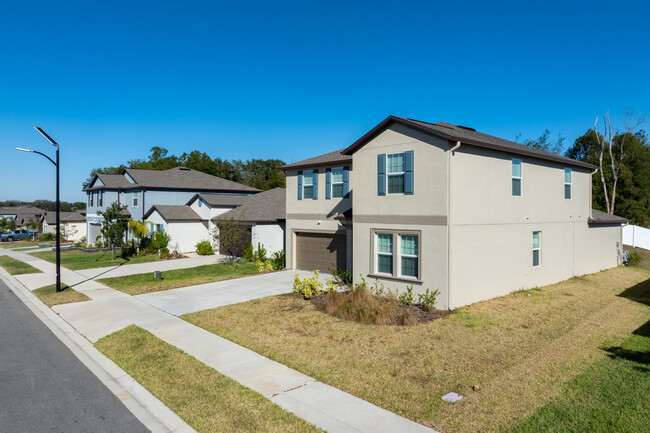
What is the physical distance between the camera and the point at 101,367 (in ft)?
27.9

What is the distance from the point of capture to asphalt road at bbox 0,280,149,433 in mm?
6043

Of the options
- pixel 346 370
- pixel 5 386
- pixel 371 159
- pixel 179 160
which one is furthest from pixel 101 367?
pixel 179 160

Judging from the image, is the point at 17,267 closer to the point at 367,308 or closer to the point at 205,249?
the point at 205,249

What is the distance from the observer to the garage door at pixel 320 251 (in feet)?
62.9

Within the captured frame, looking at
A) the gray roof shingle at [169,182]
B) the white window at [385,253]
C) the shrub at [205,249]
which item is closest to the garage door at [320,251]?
the white window at [385,253]

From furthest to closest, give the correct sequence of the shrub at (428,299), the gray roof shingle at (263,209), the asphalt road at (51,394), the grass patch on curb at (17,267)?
the gray roof shingle at (263,209), the grass patch on curb at (17,267), the shrub at (428,299), the asphalt road at (51,394)

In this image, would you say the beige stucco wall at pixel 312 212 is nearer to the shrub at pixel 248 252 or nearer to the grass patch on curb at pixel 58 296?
the shrub at pixel 248 252

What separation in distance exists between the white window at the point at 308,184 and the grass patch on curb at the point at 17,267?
15.2 meters

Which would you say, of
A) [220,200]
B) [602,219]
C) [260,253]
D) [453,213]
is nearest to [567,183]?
[602,219]

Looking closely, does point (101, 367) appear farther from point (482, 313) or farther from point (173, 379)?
point (482, 313)

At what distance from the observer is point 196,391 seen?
7035 millimetres

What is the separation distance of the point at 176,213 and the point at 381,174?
66.5ft

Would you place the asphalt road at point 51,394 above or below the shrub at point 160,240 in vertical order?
below

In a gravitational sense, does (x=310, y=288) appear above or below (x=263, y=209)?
below
